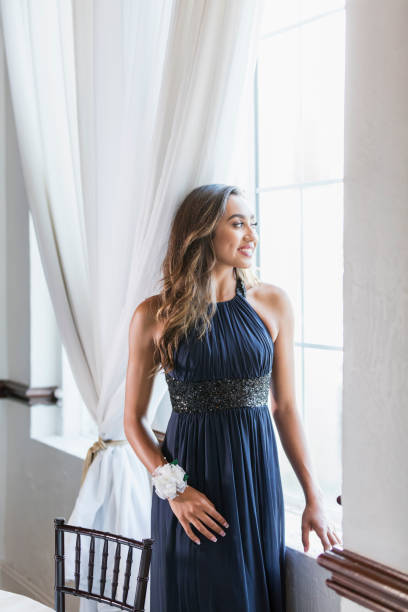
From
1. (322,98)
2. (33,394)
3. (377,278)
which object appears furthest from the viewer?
(33,394)

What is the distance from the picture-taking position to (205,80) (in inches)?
71.6

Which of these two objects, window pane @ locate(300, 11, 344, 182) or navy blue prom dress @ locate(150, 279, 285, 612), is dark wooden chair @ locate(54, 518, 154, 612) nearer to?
navy blue prom dress @ locate(150, 279, 285, 612)

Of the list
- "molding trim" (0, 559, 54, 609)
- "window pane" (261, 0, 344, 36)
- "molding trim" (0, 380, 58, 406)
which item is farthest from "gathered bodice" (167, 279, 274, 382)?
"molding trim" (0, 559, 54, 609)

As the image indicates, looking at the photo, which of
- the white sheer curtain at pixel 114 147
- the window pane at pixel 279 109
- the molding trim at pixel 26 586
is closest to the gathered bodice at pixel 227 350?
the white sheer curtain at pixel 114 147

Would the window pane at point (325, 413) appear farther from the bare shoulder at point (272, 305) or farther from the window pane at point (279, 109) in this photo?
the window pane at point (279, 109)

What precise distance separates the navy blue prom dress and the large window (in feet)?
1.19

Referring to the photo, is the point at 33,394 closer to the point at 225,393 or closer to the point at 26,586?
the point at 26,586

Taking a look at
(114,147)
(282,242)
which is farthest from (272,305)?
(114,147)

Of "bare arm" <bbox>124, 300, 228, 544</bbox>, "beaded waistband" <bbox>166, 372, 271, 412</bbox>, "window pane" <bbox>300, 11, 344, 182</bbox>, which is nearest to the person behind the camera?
"beaded waistband" <bbox>166, 372, 271, 412</bbox>

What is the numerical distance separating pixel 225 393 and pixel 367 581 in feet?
1.95

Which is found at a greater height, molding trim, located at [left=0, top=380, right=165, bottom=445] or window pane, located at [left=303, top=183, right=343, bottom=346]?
window pane, located at [left=303, top=183, right=343, bottom=346]

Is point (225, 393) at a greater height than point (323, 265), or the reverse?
point (323, 265)

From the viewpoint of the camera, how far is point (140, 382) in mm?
1842

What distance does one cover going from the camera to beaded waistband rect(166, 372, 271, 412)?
169cm
